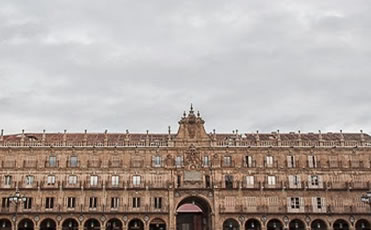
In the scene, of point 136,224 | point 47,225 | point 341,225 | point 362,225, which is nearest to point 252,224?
point 341,225

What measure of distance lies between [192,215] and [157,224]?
8.98 meters

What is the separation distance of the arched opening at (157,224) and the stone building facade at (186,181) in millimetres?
194

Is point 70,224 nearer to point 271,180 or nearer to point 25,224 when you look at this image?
point 25,224

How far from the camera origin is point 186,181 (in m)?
71.4

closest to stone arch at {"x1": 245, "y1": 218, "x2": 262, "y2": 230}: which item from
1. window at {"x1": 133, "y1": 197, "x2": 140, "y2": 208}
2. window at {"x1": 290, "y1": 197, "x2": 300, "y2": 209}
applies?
window at {"x1": 290, "y1": 197, "x2": 300, "y2": 209}

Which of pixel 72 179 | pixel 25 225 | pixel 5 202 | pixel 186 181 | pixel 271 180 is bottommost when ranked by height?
pixel 25 225

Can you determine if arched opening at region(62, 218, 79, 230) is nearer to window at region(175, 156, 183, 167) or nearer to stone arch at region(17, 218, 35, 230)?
stone arch at region(17, 218, 35, 230)

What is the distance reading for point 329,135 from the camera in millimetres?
79375

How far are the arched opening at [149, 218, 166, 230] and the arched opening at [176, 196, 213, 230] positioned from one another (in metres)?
3.53

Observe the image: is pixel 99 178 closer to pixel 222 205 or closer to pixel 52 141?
pixel 52 141

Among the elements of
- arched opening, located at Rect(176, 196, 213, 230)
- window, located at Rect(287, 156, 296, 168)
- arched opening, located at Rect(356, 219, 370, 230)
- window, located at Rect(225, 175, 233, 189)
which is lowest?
arched opening, located at Rect(356, 219, 370, 230)

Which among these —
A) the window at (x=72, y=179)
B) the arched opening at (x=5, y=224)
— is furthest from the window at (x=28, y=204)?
the window at (x=72, y=179)

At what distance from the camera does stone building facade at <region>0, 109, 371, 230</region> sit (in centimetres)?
6988

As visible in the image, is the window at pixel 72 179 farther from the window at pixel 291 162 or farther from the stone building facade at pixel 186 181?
the window at pixel 291 162
